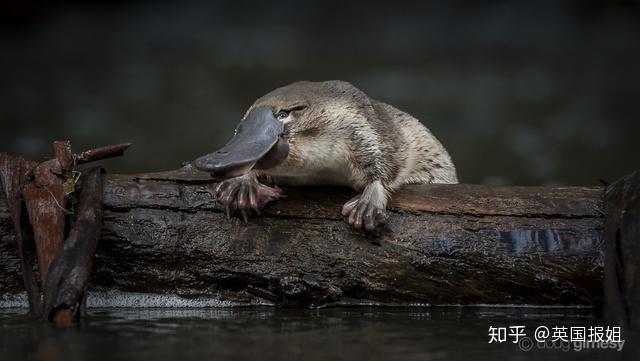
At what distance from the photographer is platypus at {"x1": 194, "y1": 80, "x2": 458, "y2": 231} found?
10.9ft

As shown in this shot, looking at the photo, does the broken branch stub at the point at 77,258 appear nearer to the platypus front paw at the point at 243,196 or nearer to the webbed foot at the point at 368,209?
the platypus front paw at the point at 243,196

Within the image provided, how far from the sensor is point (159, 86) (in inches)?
354

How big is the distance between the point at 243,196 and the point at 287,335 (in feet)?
2.46

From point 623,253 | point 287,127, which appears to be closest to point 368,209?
point 287,127

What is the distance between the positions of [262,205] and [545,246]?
1099 mm

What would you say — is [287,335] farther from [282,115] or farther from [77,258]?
[282,115]

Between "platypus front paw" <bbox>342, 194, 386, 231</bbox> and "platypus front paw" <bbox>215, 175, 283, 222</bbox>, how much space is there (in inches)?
11.4

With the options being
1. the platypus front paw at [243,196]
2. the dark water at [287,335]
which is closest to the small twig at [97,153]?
the platypus front paw at [243,196]

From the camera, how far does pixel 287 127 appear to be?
11.1ft

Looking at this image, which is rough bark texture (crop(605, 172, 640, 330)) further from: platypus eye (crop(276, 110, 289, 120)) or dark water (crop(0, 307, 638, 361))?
platypus eye (crop(276, 110, 289, 120))

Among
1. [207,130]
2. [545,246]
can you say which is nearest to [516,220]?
[545,246]

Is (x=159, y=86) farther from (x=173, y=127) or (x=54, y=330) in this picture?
(x=54, y=330)

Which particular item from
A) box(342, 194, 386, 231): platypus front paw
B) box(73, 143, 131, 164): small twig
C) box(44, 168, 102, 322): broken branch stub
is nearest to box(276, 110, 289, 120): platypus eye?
box(342, 194, 386, 231): platypus front paw

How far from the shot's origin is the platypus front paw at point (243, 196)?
3.37 m
